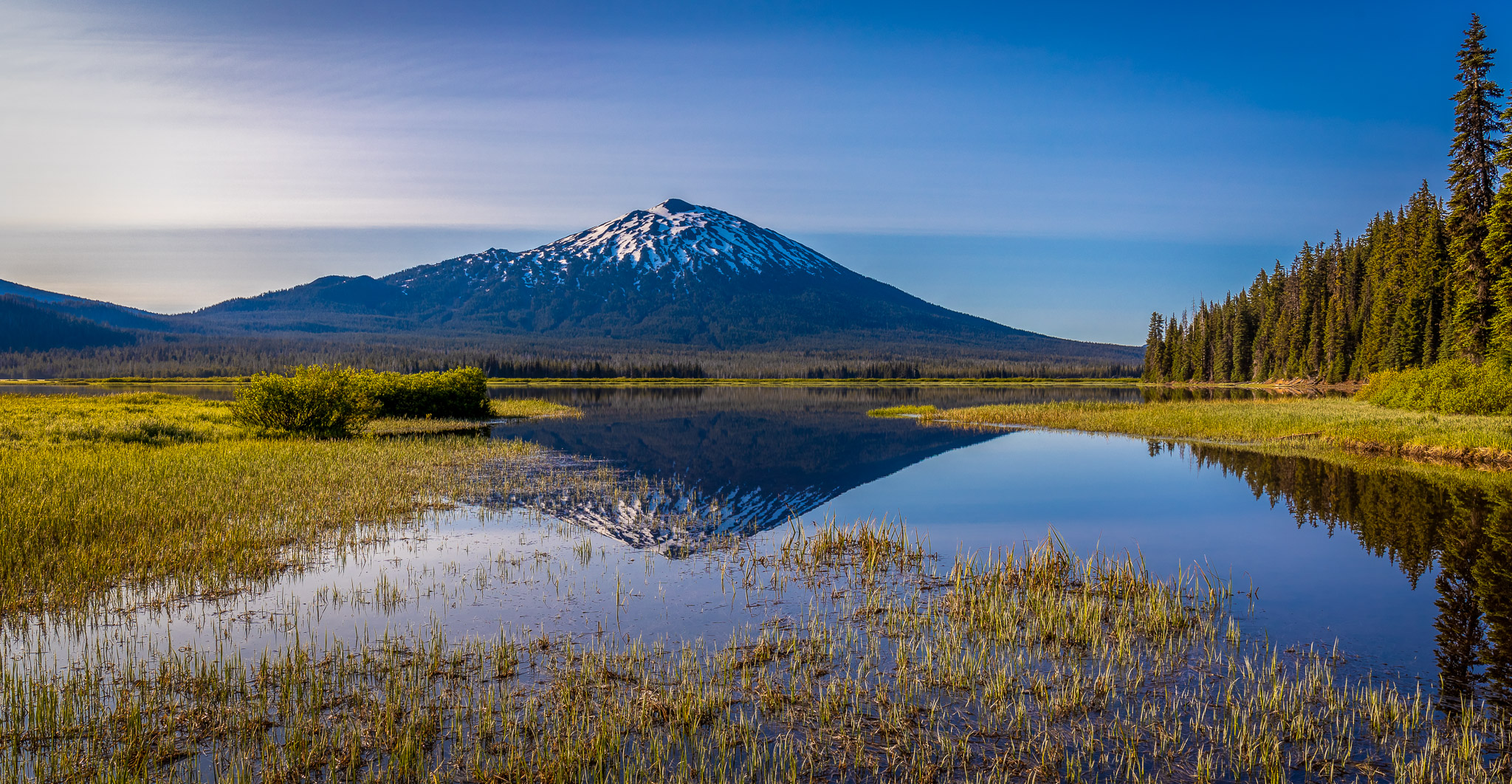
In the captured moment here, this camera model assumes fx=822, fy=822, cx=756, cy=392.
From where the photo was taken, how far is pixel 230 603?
1210 centimetres

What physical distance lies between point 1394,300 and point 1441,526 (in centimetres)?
7487

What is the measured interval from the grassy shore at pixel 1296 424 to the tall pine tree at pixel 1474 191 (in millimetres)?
7884

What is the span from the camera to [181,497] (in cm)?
1850

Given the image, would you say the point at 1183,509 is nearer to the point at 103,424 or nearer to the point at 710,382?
the point at 103,424

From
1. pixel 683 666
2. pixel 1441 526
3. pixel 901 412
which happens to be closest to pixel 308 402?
pixel 683 666

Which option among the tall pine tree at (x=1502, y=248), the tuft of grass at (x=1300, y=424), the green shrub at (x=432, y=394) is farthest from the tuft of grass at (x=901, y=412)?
the tall pine tree at (x=1502, y=248)

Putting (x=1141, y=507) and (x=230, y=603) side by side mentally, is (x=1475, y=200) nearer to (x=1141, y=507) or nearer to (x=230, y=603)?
(x=1141, y=507)

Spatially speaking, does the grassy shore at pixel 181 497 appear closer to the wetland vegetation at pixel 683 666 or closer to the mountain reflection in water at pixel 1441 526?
the wetland vegetation at pixel 683 666

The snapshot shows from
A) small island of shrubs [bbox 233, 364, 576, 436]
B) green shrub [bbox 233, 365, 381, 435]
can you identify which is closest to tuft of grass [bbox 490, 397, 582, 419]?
small island of shrubs [bbox 233, 364, 576, 436]

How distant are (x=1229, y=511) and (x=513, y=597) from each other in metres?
19.8

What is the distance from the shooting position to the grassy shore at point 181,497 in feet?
Result: 43.0

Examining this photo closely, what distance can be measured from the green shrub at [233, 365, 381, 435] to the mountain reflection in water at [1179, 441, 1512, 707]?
36521mm

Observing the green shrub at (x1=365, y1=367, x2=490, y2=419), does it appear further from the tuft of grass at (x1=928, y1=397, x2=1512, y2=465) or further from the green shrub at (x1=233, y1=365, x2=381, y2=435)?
the tuft of grass at (x1=928, y1=397, x2=1512, y2=465)

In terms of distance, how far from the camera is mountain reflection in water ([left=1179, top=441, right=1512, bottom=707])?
10.6 meters
